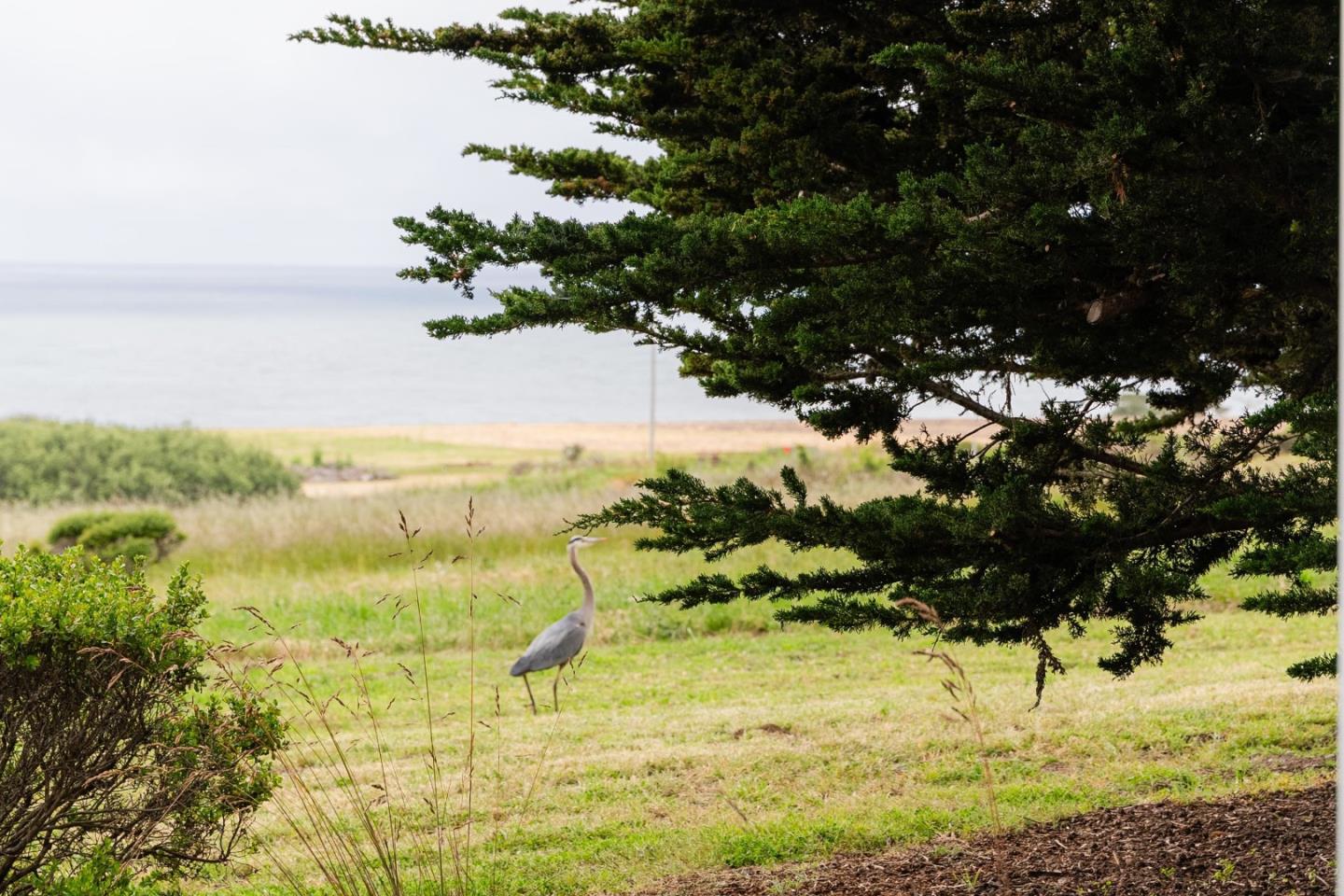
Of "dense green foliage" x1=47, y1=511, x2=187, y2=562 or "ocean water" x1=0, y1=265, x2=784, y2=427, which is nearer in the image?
"dense green foliage" x1=47, y1=511, x2=187, y2=562

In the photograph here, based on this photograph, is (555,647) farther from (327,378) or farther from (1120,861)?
(327,378)

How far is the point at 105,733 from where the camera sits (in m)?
3.66

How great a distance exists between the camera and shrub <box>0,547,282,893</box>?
3529 mm

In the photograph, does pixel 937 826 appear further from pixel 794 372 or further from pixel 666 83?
pixel 666 83

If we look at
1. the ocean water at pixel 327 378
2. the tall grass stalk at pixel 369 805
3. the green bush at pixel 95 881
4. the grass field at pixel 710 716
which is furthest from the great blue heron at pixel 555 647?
the ocean water at pixel 327 378

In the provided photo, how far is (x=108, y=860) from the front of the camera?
3.55 metres

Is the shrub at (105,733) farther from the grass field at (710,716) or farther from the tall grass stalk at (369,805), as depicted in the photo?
the grass field at (710,716)

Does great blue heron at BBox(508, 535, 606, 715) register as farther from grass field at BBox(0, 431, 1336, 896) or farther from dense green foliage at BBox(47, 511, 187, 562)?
dense green foliage at BBox(47, 511, 187, 562)

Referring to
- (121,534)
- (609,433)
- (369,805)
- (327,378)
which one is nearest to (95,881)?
(369,805)

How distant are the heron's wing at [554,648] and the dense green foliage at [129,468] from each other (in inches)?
604

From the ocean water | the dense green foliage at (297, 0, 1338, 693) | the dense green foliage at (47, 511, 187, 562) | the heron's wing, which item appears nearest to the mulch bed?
the dense green foliage at (297, 0, 1338, 693)

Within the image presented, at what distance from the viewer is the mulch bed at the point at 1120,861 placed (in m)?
3.69

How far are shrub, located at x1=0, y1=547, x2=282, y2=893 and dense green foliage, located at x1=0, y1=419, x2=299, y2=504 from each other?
1814 centimetres

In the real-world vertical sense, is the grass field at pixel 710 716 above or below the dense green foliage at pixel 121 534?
below
